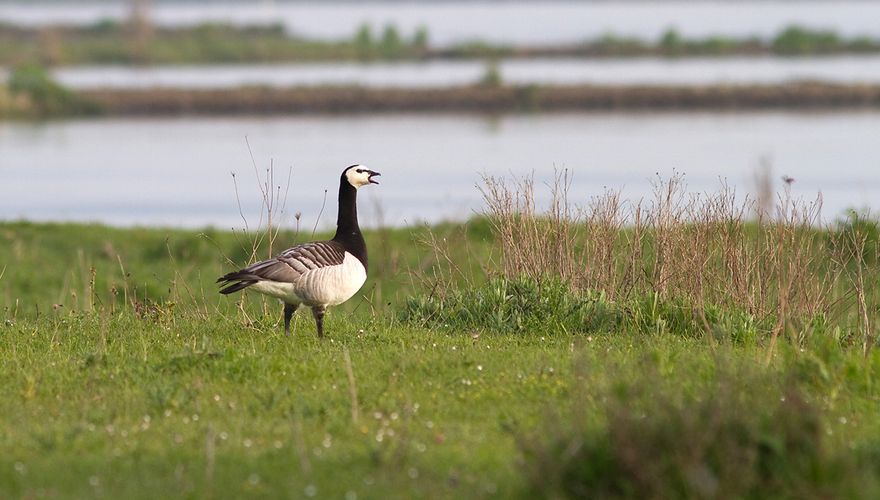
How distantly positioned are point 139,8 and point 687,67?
1895 inches

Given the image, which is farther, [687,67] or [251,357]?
[687,67]

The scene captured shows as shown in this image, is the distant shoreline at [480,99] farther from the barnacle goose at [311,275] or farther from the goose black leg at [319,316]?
the goose black leg at [319,316]

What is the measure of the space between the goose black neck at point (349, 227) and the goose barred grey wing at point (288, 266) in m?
0.43

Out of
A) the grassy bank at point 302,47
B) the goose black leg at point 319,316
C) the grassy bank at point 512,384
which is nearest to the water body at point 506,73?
the grassy bank at point 302,47

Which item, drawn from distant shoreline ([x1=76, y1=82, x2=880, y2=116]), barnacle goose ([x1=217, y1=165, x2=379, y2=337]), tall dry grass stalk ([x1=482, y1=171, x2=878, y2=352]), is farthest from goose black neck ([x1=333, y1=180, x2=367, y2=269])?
distant shoreline ([x1=76, y1=82, x2=880, y2=116])

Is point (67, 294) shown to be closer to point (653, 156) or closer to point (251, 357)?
point (251, 357)

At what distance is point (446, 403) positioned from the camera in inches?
442

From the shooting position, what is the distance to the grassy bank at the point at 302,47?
10956cm

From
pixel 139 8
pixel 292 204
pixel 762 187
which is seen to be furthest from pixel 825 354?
pixel 139 8

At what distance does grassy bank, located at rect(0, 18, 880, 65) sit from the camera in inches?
4313

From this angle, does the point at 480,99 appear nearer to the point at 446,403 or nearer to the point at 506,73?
the point at 506,73

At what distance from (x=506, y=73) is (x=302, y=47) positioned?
29.1 m

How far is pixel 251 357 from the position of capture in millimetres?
12289

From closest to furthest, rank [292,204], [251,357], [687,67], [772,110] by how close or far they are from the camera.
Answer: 1. [251,357]
2. [292,204]
3. [772,110]
4. [687,67]
